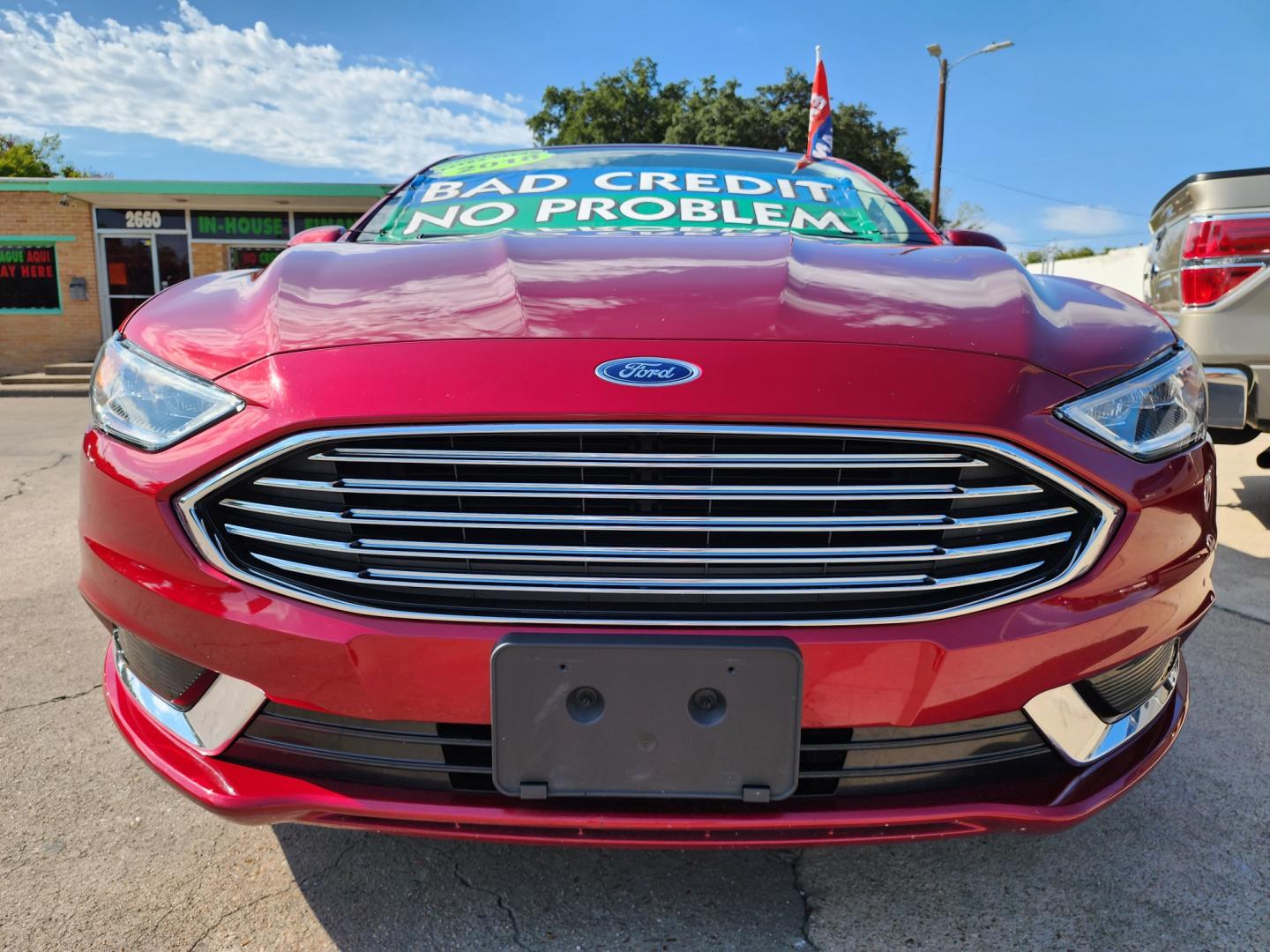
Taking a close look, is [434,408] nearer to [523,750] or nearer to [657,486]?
[657,486]

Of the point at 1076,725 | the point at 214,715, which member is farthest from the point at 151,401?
the point at 1076,725

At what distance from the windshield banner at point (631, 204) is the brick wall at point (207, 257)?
650 inches

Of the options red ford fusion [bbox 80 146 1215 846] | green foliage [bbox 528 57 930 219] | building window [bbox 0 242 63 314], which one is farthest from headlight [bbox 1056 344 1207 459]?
green foliage [bbox 528 57 930 219]

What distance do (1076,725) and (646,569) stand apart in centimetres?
70

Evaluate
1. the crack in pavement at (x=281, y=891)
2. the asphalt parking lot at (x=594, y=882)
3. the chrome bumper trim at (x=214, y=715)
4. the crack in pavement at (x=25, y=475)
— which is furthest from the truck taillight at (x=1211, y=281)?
the crack in pavement at (x=25, y=475)

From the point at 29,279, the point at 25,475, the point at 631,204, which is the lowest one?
the point at 25,475

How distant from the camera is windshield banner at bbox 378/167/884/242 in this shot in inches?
92.7

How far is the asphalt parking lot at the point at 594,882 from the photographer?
1508 millimetres

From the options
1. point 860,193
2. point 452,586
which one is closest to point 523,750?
point 452,586

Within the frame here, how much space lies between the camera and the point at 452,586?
129 cm

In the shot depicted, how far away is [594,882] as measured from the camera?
164cm

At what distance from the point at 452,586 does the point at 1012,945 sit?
1087mm

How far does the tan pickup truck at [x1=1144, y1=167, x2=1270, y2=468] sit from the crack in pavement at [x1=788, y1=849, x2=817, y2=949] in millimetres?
2511

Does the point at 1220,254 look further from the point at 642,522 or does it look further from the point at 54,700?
the point at 54,700
